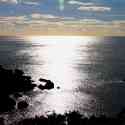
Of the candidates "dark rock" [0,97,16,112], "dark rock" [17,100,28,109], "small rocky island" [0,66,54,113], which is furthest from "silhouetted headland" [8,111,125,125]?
"small rocky island" [0,66,54,113]

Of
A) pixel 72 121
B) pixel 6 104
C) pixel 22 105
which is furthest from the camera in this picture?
pixel 6 104

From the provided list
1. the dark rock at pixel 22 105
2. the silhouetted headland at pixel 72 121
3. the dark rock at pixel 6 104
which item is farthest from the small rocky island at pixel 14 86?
the silhouetted headland at pixel 72 121

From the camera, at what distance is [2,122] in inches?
2702

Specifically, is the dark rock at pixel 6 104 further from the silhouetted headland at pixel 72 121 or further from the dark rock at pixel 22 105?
the silhouetted headland at pixel 72 121

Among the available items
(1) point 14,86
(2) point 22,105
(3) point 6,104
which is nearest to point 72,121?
(2) point 22,105

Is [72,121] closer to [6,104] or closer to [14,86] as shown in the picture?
[6,104]

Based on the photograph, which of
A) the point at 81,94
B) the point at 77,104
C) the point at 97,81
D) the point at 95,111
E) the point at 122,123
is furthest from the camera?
the point at 97,81

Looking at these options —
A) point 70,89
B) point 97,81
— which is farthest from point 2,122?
point 97,81

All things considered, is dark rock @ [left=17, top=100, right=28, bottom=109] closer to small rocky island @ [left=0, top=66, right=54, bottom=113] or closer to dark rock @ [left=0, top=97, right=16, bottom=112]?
dark rock @ [left=0, top=97, right=16, bottom=112]

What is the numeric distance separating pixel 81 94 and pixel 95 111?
903 inches

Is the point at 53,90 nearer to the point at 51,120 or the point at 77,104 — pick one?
the point at 77,104

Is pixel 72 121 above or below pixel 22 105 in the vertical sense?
above

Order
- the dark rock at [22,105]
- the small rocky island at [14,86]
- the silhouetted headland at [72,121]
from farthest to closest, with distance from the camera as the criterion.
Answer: the small rocky island at [14,86] < the dark rock at [22,105] < the silhouetted headland at [72,121]

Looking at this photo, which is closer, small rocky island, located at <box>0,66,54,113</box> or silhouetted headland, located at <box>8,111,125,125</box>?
silhouetted headland, located at <box>8,111,125,125</box>
